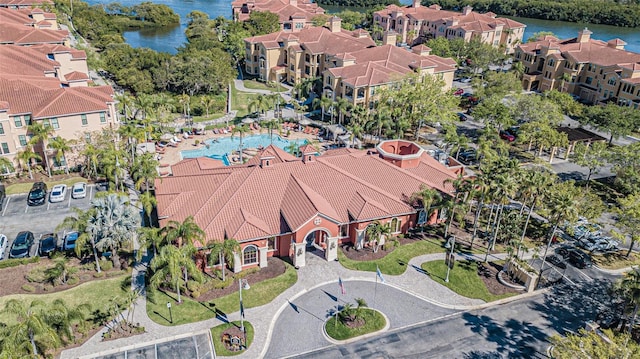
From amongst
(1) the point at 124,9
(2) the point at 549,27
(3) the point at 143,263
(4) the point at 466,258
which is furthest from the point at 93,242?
(2) the point at 549,27

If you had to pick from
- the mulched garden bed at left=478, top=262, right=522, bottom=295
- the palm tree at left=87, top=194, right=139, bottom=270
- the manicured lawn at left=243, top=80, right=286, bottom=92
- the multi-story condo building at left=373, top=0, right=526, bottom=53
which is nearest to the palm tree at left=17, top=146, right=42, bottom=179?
the palm tree at left=87, top=194, right=139, bottom=270

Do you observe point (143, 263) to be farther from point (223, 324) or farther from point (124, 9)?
point (124, 9)

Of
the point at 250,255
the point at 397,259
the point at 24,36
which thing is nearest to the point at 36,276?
the point at 250,255

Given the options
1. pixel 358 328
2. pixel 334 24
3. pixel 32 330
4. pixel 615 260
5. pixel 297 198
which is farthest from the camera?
pixel 334 24

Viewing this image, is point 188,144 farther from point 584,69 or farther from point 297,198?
point 584,69

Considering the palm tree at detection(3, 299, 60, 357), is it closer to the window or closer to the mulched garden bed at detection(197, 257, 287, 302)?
the mulched garden bed at detection(197, 257, 287, 302)

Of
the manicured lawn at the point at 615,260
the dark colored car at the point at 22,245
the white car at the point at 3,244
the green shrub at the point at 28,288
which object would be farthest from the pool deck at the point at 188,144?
the manicured lawn at the point at 615,260
